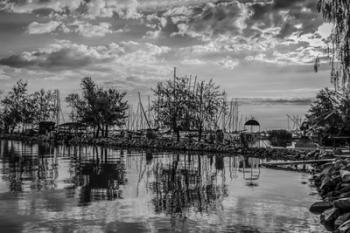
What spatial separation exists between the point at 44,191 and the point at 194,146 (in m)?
29.8

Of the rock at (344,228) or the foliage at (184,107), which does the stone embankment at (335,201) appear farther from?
the foliage at (184,107)

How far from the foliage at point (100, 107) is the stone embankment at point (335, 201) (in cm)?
4888

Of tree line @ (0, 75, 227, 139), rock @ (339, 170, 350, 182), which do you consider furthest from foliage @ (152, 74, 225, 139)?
rock @ (339, 170, 350, 182)

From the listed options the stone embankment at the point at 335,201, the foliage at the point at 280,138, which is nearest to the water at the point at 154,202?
the stone embankment at the point at 335,201

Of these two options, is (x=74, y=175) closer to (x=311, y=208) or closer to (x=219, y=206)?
(x=219, y=206)

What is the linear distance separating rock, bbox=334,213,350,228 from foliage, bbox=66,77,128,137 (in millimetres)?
56298

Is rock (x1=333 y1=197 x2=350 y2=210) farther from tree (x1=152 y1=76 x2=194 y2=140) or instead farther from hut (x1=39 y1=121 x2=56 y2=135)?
hut (x1=39 y1=121 x2=56 y2=135)

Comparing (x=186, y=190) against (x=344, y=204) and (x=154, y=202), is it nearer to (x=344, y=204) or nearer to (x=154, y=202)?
(x=154, y=202)

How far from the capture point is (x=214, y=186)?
18.6 metres

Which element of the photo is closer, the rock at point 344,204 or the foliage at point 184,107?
the rock at point 344,204

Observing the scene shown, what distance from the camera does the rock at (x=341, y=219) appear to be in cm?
1110

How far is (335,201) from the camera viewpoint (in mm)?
12172

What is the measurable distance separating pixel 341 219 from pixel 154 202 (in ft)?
19.4

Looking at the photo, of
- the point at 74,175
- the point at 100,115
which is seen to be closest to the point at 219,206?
the point at 74,175
